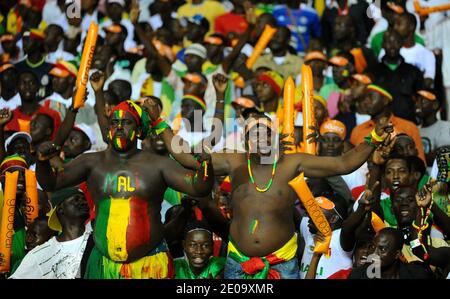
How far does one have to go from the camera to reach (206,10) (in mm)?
14156

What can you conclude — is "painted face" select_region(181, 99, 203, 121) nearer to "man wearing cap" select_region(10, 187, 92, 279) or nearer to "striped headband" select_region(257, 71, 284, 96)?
"striped headband" select_region(257, 71, 284, 96)

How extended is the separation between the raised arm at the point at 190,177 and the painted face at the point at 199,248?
0.80 m

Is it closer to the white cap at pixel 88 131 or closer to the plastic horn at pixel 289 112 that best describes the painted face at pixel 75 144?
the white cap at pixel 88 131

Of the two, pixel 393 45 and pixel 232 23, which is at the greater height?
pixel 232 23

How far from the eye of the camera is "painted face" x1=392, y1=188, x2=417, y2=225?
29.8 ft

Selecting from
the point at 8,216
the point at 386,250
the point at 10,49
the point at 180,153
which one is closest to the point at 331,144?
the point at 386,250

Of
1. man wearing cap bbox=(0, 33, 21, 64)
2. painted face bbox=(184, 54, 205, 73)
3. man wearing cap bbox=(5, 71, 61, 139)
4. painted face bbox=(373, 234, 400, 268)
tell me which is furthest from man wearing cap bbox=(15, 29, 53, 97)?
painted face bbox=(373, 234, 400, 268)

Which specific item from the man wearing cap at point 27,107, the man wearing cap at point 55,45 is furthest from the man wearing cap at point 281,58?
the man wearing cap at point 27,107

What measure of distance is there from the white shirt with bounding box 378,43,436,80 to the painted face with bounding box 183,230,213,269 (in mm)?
4297

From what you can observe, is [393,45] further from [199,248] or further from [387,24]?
[199,248]

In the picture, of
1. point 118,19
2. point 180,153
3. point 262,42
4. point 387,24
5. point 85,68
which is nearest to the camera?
point 180,153

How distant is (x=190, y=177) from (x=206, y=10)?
6.38 metres

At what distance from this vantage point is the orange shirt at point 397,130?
35.5ft

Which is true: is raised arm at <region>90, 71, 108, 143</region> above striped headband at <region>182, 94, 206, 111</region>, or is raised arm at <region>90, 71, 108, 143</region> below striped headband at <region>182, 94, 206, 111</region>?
above
